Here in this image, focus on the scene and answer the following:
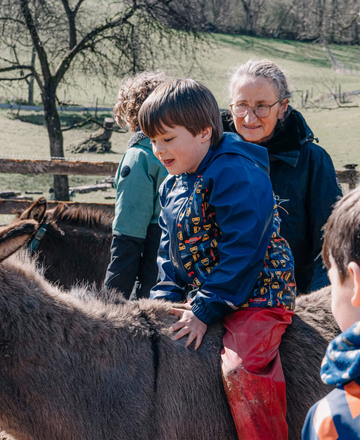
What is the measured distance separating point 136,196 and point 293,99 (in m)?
29.9

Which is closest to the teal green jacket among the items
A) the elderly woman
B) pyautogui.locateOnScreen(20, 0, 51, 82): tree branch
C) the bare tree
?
the elderly woman

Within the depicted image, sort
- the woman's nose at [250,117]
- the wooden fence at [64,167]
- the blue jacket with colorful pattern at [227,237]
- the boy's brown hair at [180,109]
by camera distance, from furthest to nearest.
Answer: the wooden fence at [64,167] → the woman's nose at [250,117] → the boy's brown hair at [180,109] → the blue jacket with colorful pattern at [227,237]

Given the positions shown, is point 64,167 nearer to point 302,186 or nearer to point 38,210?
point 38,210

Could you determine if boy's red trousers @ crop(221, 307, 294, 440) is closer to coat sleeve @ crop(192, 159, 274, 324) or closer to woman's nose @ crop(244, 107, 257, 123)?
coat sleeve @ crop(192, 159, 274, 324)

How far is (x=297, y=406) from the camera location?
225 centimetres

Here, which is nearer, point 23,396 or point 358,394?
point 358,394

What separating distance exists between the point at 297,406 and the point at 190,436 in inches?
18.7

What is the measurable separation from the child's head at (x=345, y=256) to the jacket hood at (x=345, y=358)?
119 millimetres

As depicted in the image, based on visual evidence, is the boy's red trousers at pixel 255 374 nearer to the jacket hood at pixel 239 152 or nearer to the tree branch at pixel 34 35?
the jacket hood at pixel 239 152

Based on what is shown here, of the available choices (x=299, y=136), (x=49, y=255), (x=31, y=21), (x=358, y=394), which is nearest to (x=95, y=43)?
(x=31, y=21)

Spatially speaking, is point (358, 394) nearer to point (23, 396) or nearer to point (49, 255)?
point (23, 396)

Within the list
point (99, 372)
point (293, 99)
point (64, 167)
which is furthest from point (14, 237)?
point (293, 99)

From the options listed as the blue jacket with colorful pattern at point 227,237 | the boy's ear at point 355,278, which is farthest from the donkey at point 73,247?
the boy's ear at point 355,278

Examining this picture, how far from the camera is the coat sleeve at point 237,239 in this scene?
2.09m
